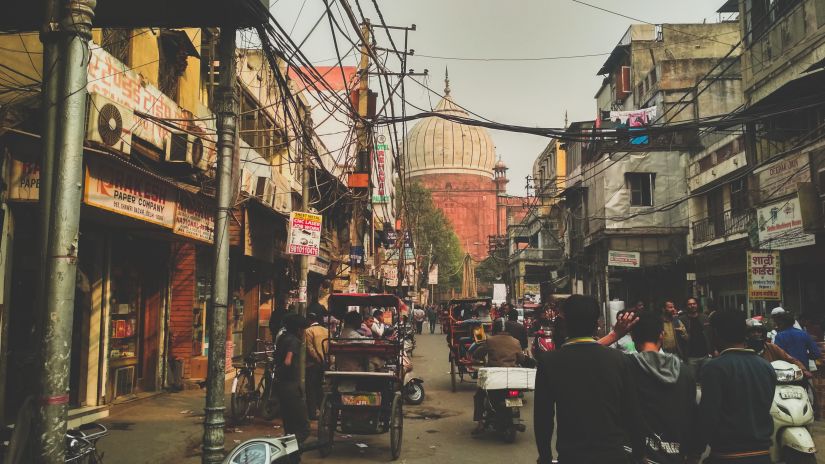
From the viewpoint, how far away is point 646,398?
4.15 metres

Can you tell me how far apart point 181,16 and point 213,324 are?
3574 mm

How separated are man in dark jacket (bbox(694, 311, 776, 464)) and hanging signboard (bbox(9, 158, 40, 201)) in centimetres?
783

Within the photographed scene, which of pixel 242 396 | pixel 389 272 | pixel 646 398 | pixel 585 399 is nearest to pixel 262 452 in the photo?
pixel 585 399

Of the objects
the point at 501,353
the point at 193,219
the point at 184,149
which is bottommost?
the point at 501,353

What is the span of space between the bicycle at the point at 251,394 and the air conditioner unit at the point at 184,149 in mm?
3533

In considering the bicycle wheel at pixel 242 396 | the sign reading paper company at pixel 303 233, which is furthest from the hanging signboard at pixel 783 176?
the bicycle wheel at pixel 242 396

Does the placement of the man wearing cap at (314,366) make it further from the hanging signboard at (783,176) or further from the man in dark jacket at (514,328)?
the hanging signboard at (783,176)

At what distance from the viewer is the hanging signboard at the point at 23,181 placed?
8117 mm

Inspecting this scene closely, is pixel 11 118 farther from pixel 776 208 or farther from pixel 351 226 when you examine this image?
pixel 351 226

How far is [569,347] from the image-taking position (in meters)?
3.73

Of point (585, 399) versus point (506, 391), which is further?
point (506, 391)

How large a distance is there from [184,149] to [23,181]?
3203mm

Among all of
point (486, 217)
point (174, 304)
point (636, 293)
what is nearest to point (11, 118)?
point (174, 304)

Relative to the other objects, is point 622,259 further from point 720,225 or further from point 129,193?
point 129,193
